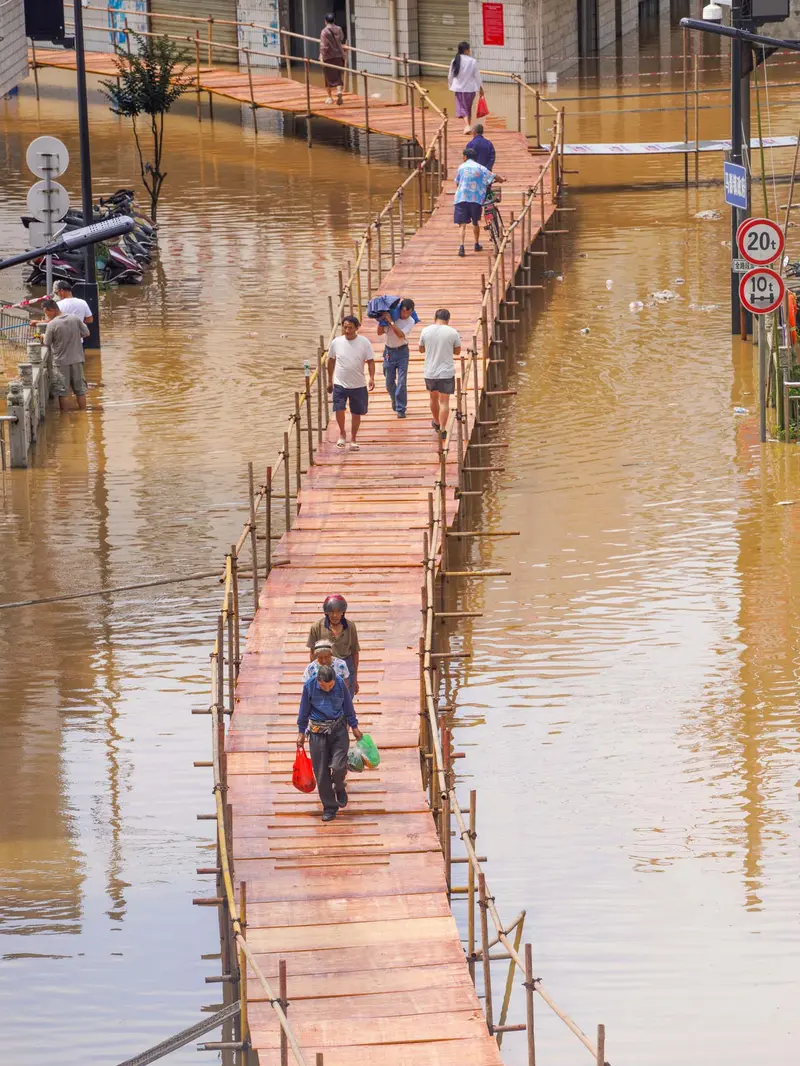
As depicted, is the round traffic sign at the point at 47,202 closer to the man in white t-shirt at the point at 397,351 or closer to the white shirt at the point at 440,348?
the man in white t-shirt at the point at 397,351

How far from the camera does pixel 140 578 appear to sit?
19.9m

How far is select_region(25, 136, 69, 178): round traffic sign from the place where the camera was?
26203 millimetres

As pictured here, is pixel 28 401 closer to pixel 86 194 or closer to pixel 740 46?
pixel 86 194

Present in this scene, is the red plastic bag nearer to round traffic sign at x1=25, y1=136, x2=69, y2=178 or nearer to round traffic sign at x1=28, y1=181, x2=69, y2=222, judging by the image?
round traffic sign at x1=28, y1=181, x2=69, y2=222

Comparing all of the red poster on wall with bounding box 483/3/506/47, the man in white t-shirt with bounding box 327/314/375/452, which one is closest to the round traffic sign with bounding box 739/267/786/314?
the man in white t-shirt with bounding box 327/314/375/452

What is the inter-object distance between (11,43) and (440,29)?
15046 mm

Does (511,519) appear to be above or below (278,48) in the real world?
below

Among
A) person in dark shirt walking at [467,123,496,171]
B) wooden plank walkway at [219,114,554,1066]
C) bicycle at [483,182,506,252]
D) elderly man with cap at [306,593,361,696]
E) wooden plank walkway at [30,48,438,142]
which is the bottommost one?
wooden plank walkway at [219,114,554,1066]

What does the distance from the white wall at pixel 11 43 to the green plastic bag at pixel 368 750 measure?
59.3 ft

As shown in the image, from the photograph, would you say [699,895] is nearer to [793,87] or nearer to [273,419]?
[273,419]

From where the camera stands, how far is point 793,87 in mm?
41062

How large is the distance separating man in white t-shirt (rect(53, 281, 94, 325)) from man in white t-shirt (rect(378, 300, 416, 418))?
492 cm

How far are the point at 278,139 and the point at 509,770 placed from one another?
2652 cm

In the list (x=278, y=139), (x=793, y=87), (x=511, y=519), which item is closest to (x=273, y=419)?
(x=511, y=519)
